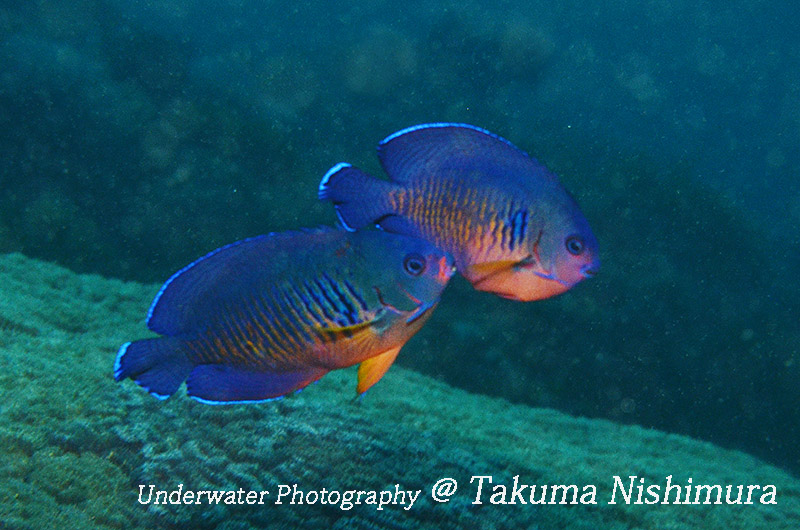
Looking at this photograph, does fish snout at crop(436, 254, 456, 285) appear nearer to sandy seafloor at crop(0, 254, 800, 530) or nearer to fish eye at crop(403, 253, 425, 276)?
fish eye at crop(403, 253, 425, 276)

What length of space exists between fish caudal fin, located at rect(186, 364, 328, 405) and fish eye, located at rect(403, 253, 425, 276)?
0.45 metres

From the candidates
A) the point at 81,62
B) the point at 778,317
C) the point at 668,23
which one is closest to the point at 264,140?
the point at 81,62

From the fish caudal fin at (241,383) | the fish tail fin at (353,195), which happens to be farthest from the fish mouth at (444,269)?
the fish caudal fin at (241,383)

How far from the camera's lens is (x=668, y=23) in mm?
21594

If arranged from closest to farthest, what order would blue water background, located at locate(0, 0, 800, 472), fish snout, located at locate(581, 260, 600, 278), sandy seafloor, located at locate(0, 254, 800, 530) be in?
fish snout, located at locate(581, 260, 600, 278)
sandy seafloor, located at locate(0, 254, 800, 530)
blue water background, located at locate(0, 0, 800, 472)

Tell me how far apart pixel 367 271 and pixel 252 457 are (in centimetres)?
147

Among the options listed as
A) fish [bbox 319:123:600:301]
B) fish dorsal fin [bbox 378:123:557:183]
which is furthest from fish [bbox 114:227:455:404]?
fish dorsal fin [bbox 378:123:557:183]

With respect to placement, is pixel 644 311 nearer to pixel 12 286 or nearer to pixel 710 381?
pixel 710 381

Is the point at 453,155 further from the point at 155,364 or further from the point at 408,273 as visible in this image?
the point at 155,364

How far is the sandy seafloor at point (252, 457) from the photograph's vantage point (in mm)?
2170

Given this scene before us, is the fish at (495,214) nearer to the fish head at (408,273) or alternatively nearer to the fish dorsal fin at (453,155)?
the fish dorsal fin at (453,155)

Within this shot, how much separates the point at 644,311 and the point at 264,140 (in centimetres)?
687

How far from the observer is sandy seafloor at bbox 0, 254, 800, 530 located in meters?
2.17

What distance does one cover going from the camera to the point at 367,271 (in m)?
1.69
